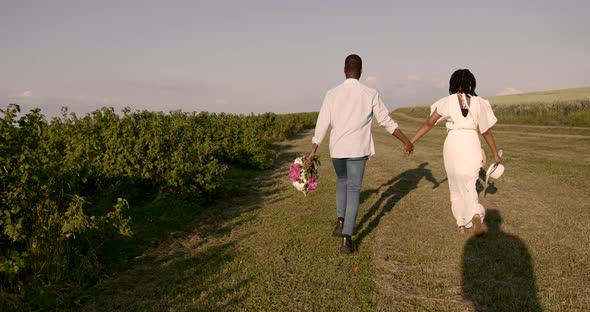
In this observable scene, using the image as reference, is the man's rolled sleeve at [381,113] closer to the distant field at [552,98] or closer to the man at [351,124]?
the man at [351,124]

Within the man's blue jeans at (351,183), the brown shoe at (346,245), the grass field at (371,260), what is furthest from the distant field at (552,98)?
the brown shoe at (346,245)

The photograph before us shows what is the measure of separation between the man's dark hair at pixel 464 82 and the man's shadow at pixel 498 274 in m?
2.00

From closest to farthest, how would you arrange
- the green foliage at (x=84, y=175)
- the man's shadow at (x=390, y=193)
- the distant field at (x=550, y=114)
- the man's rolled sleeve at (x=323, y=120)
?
1. the green foliage at (x=84, y=175)
2. the man's rolled sleeve at (x=323, y=120)
3. the man's shadow at (x=390, y=193)
4. the distant field at (x=550, y=114)

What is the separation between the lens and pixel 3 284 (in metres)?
4.06

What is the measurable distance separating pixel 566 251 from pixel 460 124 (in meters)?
2.01

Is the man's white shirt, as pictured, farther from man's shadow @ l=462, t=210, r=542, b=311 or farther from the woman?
man's shadow @ l=462, t=210, r=542, b=311

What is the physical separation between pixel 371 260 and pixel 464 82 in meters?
2.73

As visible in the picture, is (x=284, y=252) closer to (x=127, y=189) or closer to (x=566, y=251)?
(x=566, y=251)

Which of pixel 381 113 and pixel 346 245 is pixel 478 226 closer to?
pixel 346 245

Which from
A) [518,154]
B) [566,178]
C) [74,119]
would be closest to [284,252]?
[74,119]

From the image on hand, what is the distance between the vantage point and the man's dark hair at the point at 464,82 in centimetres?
591

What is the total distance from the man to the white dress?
906 mm

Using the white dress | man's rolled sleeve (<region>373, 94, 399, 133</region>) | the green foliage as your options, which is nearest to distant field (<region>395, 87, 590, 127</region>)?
the green foliage

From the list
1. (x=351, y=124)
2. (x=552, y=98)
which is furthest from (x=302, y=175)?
(x=552, y=98)
